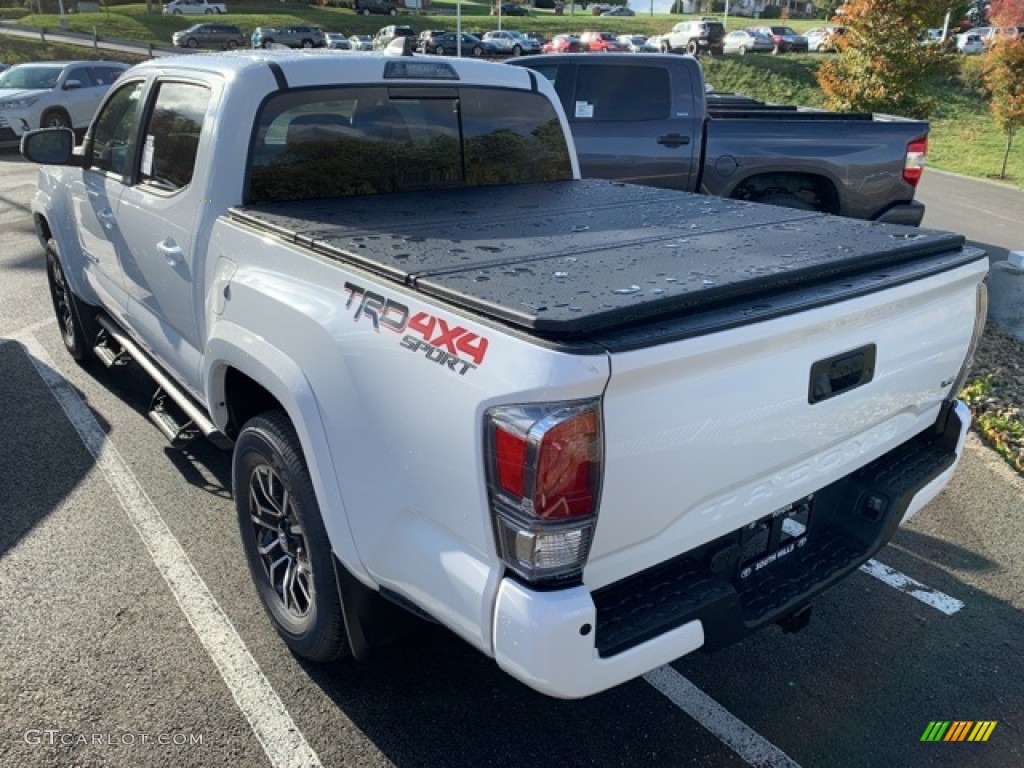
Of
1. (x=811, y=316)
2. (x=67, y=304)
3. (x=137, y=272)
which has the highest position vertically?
(x=811, y=316)

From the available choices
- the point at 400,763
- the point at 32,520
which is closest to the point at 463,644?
the point at 400,763

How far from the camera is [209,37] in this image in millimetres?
43125

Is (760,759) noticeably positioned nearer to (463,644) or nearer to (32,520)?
(463,644)

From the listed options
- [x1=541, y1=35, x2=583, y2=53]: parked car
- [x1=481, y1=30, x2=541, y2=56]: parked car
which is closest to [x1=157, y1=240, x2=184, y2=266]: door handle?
[x1=541, y1=35, x2=583, y2=53]: parked car

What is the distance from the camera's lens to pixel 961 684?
9.82ft

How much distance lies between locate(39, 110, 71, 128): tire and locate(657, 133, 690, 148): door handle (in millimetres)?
14505

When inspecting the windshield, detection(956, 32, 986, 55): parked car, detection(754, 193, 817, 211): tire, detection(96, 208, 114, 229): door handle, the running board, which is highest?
detection(956, 32, 986, 55): parked car

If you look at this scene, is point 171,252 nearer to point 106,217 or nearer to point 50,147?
point 106,217

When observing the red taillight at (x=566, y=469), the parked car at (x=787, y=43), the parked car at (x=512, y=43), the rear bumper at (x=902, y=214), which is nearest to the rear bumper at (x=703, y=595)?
the red taillight at (x=566, y=469)

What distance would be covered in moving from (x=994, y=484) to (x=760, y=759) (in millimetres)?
2701

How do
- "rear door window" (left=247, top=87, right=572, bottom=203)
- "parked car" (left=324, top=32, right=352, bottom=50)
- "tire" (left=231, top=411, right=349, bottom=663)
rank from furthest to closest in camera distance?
"parked car" (left=324, top=32, right=352, bottom=50)
"rear door window" (left=247, top=87, right=572, bottom=203)
"tire" (left=231, top=411, right=349, bottom=663)

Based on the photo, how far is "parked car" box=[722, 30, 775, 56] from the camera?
45.8 metres

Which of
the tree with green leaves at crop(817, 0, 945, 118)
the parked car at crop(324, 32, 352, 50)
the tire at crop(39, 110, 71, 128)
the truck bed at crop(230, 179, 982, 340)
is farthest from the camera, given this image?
the parked car at crop(324, 32, 352, 50)

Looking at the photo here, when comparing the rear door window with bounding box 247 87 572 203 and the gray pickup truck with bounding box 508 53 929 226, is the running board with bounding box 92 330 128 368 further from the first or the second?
the gray pickup truck with bounding box 508 53 929 226
